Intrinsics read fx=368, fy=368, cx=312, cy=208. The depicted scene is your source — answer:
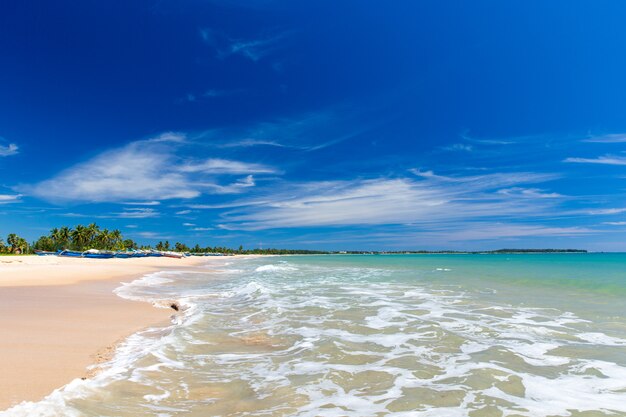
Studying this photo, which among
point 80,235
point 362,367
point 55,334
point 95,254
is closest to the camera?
point 362,367

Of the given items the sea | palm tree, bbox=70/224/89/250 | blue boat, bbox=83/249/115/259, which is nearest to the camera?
the sea

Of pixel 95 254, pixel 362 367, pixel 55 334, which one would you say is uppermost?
pixel 95 254

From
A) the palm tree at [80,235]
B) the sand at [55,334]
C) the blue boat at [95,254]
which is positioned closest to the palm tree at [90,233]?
the palm tree at [80,235]

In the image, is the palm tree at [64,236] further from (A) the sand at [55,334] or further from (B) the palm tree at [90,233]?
(A) the sand at [55,334]

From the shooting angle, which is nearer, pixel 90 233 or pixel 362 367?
pixel 362 367

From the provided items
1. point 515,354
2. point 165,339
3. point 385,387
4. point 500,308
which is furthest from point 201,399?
point 500,308

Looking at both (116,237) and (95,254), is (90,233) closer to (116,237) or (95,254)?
(116,237)

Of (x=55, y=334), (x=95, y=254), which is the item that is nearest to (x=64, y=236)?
(x=95, y=254)

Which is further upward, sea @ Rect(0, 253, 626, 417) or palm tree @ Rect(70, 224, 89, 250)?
palm tree @ Rect(70, 224, 89, 250)

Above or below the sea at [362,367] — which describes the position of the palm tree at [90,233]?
above

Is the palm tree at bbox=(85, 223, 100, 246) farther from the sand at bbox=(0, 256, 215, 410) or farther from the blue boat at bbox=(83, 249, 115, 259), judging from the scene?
the sand at bbox=(0, 256, 215, 410)

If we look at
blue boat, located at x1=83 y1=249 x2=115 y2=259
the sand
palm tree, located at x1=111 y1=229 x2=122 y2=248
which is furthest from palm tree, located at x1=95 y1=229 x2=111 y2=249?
the sand

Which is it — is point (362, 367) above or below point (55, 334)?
below

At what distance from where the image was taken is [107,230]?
399ft
